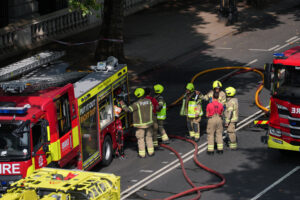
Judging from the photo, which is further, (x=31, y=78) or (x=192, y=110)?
(x=192, y=110)

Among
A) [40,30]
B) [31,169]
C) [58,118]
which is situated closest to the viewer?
[31,169]

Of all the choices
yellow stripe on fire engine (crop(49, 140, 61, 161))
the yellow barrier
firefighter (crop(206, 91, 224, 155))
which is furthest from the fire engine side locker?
the yellow barrier

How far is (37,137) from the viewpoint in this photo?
15.7 meters

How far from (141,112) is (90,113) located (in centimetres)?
161

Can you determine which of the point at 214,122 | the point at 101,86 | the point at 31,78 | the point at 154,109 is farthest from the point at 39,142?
the point at 214,122

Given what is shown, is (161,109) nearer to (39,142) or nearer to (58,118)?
(58,118)

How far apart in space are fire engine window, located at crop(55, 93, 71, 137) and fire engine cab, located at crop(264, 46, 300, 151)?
16.7ft

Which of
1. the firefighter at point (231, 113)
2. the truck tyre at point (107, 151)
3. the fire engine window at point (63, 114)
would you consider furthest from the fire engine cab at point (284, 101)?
the fire engine window at point (63, 114)

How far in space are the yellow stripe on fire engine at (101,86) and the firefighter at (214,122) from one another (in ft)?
8.65

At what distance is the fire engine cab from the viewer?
703 inches

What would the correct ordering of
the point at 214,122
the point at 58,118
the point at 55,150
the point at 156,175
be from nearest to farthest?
the point at 55,150
the point at 58,118
the point at 156,175
the point at 214,122

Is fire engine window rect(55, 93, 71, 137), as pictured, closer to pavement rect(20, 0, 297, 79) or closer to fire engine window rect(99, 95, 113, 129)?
fire engine window rect(99, 95, 113, 129)

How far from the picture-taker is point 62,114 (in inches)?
656

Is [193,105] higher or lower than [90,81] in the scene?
lower
